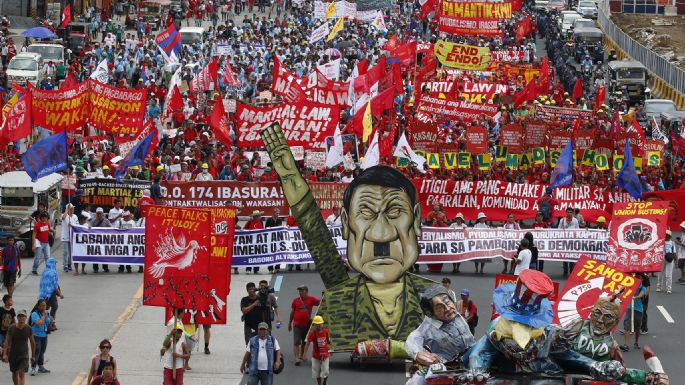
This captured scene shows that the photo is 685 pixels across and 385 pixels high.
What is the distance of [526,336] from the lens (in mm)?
12211

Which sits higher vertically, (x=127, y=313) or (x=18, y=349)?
(x=18, y=349)

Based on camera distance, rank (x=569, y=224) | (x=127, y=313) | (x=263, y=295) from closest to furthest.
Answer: (x=263, y=295), (x=127, y=313), (x=569, y=224)

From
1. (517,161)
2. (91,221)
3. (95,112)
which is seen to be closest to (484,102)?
(517,161)

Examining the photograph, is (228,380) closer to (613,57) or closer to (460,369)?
(460,369)

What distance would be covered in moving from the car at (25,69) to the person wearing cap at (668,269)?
83.3 feet

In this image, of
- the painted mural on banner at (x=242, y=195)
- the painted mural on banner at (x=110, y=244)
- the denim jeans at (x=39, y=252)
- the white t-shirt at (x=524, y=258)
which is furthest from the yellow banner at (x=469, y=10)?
the white t-shirt at (x=524, y=258)

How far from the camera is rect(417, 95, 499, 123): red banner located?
43.4m

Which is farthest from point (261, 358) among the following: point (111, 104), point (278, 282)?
point (111, 104)

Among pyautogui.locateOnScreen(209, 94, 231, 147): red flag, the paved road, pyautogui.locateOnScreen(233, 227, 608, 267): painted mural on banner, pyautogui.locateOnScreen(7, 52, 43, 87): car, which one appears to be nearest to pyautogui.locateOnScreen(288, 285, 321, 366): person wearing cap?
the paved road

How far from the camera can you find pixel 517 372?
12328 mm

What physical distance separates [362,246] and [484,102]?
22.4 m

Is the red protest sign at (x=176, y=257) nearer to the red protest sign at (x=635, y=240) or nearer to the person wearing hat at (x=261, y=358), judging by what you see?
the person wearing hat at (x=261, y=358)

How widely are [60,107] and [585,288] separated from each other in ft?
A: 58.4

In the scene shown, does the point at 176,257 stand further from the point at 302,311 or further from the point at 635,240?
the point at 635,240
